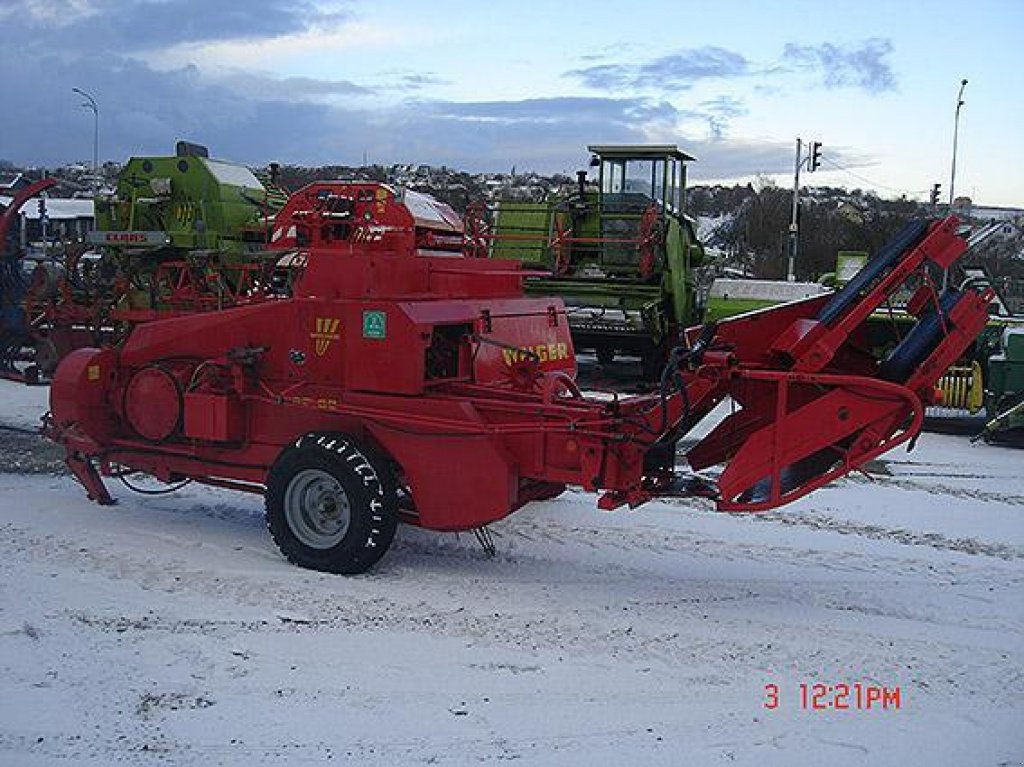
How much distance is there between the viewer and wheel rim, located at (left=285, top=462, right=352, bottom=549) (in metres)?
5.83

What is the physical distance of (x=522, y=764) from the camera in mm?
3736

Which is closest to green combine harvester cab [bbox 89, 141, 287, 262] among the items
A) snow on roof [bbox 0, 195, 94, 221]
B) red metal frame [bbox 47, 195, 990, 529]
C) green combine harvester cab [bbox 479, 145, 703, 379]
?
green combine harvester cab [bbox 479, 145, 703, 379]

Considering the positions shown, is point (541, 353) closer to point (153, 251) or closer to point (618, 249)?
point (618, 249)

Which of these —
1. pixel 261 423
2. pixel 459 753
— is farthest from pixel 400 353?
pixel 459 753

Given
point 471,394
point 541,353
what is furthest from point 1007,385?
point 471,394

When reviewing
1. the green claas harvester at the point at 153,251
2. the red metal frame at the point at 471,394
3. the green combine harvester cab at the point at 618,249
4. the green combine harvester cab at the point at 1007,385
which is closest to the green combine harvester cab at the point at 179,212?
the green claas harvester at the point at 153,251

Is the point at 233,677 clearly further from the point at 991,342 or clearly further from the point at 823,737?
the point at 991,342

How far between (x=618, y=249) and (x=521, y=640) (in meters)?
11.5

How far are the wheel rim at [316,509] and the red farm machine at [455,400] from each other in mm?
12

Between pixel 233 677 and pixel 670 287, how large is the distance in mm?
11317

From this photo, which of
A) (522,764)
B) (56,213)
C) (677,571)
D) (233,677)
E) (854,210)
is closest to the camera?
(522,764)

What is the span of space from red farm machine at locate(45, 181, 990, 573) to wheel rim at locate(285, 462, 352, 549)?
0.04 feet
